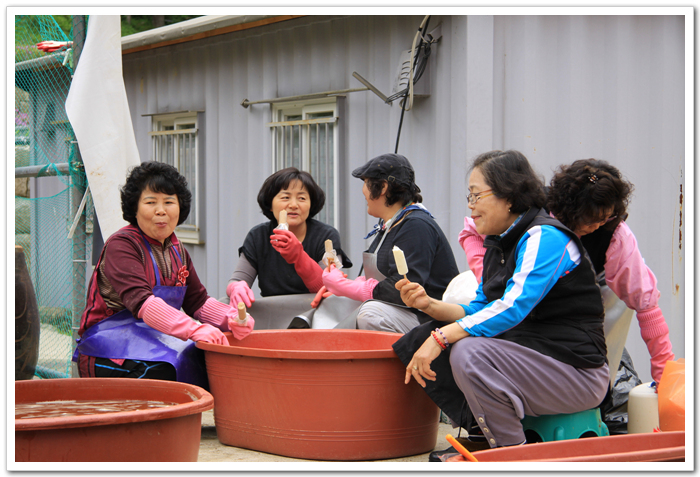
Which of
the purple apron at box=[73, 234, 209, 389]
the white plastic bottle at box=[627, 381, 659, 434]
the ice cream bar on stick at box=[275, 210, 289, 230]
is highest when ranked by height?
the ice cream bar on stick at box=[275, 210, 289, 230]

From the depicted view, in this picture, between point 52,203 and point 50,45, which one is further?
point 50,45

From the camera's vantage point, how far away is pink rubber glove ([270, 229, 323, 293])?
3986mm

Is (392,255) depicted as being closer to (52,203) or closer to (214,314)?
(214,314)

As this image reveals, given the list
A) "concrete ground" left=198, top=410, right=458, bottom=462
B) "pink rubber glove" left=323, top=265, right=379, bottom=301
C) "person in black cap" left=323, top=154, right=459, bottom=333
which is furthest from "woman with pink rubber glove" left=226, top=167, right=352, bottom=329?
"concrete ground" left=198, top=410, right=458, bottom=462

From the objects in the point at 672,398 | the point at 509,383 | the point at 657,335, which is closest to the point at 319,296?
the point at 509,383

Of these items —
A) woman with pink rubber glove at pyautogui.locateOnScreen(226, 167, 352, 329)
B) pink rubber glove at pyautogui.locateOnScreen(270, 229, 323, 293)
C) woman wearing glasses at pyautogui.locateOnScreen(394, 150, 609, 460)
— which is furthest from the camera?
woman with pink rubber glove at pyautogui.locateOnScreen(226, 167, 352, 329)

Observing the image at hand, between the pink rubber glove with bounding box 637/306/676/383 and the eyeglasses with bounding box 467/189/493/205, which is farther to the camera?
the pink rubber glove with bounding box 637/306/676/383

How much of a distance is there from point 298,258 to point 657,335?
1981 mm

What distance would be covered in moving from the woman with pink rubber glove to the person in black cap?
395 mm

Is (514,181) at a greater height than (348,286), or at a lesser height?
greater

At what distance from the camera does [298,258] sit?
4.11 metres

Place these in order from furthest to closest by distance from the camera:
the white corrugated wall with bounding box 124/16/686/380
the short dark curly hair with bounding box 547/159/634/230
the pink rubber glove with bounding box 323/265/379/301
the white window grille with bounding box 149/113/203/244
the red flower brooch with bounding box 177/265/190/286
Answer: the white window grille with bounding box 149/113/203/244
the white corrugated wall with bounding box 124/16/686/380
the pink rubber glove with bounding box 323/265/379/301
the red flower brooch with bounding box 177/265/190/286
the short dark curly hair with bounding box 547/159/634/230

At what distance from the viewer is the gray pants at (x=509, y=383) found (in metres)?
2.57

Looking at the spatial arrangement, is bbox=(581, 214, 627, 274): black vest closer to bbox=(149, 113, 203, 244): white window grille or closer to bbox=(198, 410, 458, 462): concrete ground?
bbox=(198, 410, 458, 462): concrete ground
